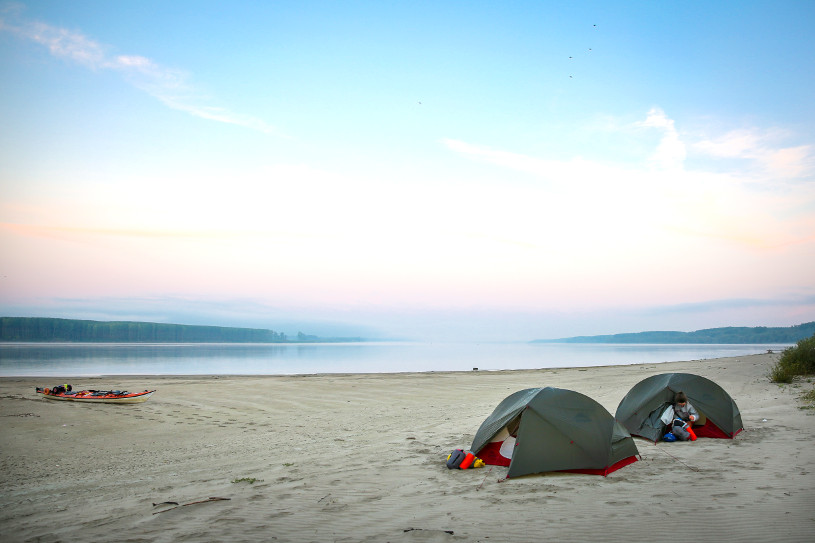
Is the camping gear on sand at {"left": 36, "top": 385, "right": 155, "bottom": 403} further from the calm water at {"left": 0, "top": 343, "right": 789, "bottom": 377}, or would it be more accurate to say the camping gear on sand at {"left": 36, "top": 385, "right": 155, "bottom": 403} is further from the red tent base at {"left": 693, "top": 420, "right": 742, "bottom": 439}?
the calm water at {"left": 0, "top": 343, "right": 789, "bottom": 377}

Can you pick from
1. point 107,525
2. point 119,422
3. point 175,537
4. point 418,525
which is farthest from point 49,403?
point 418,525

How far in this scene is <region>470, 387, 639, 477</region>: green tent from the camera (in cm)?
839

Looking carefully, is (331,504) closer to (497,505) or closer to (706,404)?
(497,505)

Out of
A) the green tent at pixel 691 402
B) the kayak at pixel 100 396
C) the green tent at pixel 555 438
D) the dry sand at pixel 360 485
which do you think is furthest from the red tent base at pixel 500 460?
the kayak at pixel 100 396

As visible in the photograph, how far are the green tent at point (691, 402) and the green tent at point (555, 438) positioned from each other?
252 centimetres

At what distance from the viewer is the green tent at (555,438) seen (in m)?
8.39

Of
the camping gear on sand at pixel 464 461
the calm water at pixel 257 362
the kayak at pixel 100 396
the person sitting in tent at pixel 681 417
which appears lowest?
the calm water at pixel 257 362

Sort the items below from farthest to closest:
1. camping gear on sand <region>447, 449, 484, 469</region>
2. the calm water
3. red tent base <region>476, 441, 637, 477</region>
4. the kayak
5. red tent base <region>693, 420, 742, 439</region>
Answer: the calm water → the kayak → red tent base <region>693, 420, 742, 439</region> → camping gear on sand <region>447, 449, 484, 469</region> → red tent base <region>476, 441, 637, 477</region>

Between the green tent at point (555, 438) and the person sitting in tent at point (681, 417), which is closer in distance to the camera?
the green tent at point (555, 438)

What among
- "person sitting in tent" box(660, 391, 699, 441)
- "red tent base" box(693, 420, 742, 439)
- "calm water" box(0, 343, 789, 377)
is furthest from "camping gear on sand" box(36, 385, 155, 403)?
"calm water" box(0, 343, 789, 377)

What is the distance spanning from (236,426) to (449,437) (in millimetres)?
6787

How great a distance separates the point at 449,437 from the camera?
1227 cm

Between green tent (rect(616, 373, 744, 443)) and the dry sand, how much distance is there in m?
0.49

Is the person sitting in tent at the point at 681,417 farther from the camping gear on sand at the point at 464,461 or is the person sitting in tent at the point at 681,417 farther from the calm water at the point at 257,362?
the calm water at the point at 257,362
